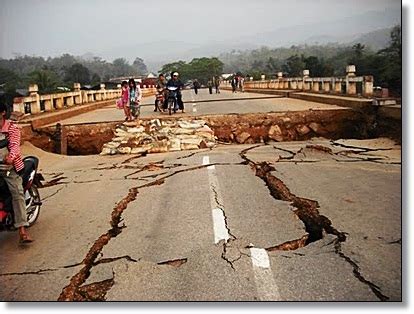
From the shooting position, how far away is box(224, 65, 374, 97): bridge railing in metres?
11.8

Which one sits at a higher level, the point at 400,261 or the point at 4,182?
the point at 4,182

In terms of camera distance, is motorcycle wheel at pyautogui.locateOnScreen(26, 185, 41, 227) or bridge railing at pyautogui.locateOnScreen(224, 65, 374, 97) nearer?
motorcycle wheel at pyautogui.locateOnScreen(26, 185, 41, 227)

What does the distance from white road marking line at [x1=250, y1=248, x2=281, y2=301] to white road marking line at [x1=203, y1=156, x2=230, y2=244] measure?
40 cm

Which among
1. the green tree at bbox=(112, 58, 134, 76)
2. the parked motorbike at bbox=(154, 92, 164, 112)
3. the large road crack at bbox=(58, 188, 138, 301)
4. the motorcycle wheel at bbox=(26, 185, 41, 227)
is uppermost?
the green tree at bbox=(112, 58, 134, 76)

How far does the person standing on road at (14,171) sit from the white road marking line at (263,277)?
6.67 ft

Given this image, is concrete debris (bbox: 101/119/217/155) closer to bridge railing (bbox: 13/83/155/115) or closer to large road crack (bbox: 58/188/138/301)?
bridge railing (bbox: 13/83/155/115)

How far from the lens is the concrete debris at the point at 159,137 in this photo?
9788 mm

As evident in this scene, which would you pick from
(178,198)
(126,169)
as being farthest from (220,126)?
(178,198)

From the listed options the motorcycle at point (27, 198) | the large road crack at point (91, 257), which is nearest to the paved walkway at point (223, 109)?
the large road crack at point (91, 257)

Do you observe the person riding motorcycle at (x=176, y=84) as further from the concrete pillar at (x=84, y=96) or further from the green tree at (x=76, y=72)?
the concrete pillar at (x=84, y=96)

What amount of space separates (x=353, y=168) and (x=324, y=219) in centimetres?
258

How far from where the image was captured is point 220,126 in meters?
11.7

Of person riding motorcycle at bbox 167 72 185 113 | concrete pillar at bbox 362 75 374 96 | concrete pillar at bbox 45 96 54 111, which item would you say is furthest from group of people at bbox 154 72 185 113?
concrete pillar at bbox 362 75 374 96

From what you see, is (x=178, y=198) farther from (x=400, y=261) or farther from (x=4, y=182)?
(x=400, y=261)
